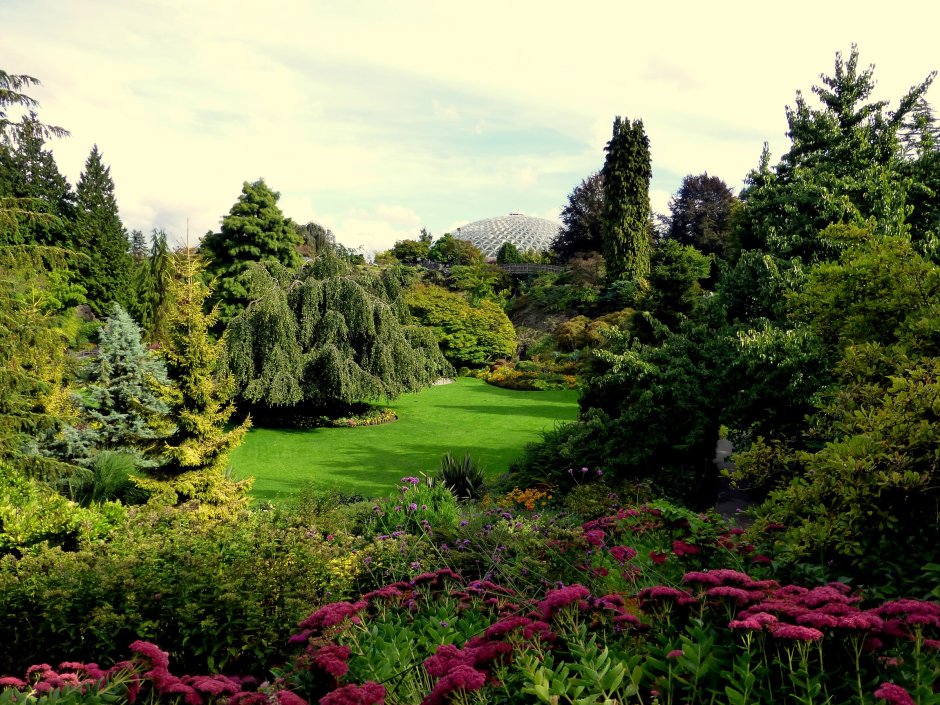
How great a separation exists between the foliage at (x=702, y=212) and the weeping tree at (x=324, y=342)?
21334 mm

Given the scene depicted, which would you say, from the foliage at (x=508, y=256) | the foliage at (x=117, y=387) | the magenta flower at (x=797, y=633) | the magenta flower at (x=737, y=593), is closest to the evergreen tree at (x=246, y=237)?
the foliage at (x=117, y=387)

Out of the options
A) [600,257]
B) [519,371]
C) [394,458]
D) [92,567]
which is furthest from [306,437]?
[600,257]

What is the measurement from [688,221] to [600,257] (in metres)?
6.16

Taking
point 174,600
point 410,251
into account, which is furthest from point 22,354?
point 410,251

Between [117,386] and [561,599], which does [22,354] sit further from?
[561,599]

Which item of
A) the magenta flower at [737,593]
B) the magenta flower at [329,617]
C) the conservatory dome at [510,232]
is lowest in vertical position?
the magenta flower at [329,617]

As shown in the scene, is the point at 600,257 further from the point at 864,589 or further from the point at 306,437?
the point at 864,589

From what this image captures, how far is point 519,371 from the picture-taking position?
2770 cm

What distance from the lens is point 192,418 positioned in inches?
349

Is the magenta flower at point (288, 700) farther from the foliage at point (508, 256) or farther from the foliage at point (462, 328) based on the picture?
the foliage at point (508, 256)

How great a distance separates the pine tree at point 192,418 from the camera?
8805 millimetres

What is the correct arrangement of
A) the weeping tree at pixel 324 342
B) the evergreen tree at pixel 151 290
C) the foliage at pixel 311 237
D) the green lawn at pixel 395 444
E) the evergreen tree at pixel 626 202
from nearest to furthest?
the green lawn at pixel 395 444 < the weeping tree at pixel 324 342 < the evergreen tree at pixel 151 290 < the evergreen tree at pixel 626 202 < the foliage at pixel 311 237

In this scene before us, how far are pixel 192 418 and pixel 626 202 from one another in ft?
85.6

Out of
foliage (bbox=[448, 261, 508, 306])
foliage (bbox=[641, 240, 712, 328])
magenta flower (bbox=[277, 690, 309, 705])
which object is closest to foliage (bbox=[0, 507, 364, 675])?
magenta flower (bbox=[277, 690, 309, 705])
